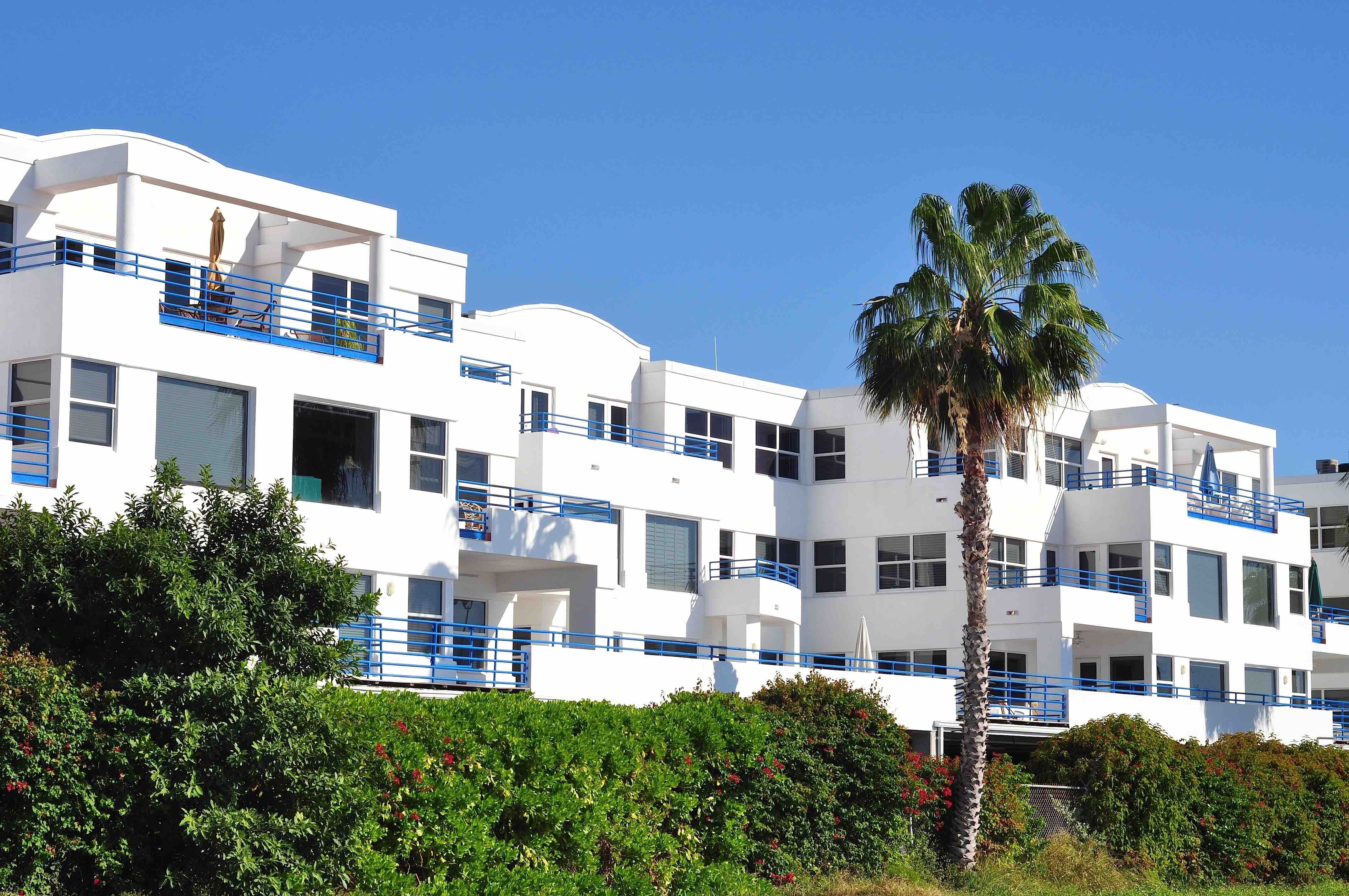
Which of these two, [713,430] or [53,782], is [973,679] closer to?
[713,430]

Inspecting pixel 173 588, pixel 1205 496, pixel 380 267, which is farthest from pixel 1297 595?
pixel 173 588

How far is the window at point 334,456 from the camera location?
30188 millimetres

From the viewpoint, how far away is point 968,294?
32906 millimetres

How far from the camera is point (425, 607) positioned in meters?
32.2

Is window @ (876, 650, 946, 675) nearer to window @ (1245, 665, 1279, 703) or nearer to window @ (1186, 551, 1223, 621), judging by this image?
window @ (1186, 551, 1223, 621)

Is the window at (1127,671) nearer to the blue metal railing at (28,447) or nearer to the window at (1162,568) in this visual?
the window at (1162,568)

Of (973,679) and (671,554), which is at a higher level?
(671,554)

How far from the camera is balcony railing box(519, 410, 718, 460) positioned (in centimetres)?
4222

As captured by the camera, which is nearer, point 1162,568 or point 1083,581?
point 1162,568

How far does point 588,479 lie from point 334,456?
35.1 ft

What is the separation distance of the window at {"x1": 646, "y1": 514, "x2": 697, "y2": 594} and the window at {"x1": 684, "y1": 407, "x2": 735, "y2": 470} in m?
3.77

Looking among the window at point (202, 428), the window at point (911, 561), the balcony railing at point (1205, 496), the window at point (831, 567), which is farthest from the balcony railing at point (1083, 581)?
the window at point (202, 428)

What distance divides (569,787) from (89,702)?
Answer: 23.3 feet

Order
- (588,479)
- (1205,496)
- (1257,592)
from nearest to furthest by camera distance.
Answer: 1. (588,479)
2. (1205,496)
3. (1257,592)
